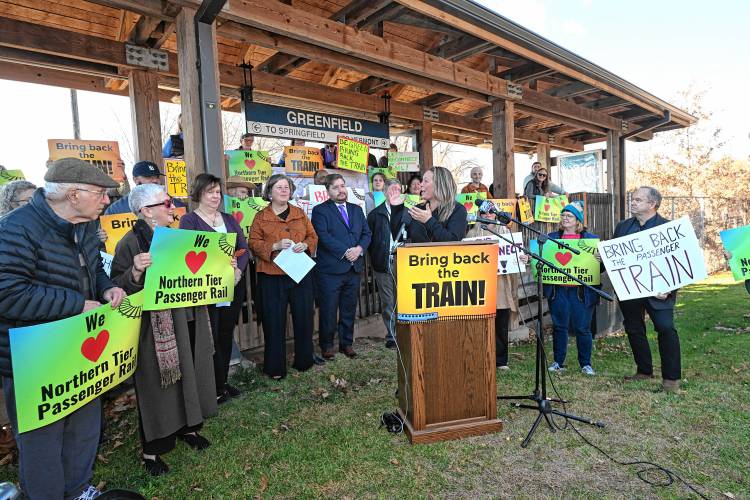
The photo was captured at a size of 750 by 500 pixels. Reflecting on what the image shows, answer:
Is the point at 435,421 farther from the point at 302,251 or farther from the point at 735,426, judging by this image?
the point at 735,426

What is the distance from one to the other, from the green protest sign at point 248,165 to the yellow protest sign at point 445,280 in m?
4.27

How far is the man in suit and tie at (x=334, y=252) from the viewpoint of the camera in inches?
204

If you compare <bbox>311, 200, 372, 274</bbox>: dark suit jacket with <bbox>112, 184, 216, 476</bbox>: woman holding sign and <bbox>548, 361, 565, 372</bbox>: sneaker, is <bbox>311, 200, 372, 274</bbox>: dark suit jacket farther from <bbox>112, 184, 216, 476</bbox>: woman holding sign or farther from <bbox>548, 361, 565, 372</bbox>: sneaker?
<bbox>548, 361, 565, 372</bbox>: sneaker

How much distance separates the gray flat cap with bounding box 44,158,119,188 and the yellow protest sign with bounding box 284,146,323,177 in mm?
5219

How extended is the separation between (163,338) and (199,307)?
400 millimetres

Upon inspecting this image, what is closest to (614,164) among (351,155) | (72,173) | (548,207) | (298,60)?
(548,207)

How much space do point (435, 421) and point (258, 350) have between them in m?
2.82

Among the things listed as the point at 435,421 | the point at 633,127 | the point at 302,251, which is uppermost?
the point at 633,127

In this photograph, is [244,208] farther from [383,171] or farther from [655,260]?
[655,260]

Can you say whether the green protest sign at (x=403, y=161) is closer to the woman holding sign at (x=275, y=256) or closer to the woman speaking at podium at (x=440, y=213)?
the woman holding sign at (x=275, y=256)

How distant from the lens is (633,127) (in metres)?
12.2

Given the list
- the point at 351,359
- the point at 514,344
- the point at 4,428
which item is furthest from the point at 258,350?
the point at 514,344

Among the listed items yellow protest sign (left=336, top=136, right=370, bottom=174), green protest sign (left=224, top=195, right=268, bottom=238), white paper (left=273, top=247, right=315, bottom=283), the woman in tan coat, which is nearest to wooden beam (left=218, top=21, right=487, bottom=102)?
yellow protest sign (left=336, top=136, right=370, bottom=174)

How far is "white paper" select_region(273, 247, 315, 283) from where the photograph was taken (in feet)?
14.6
